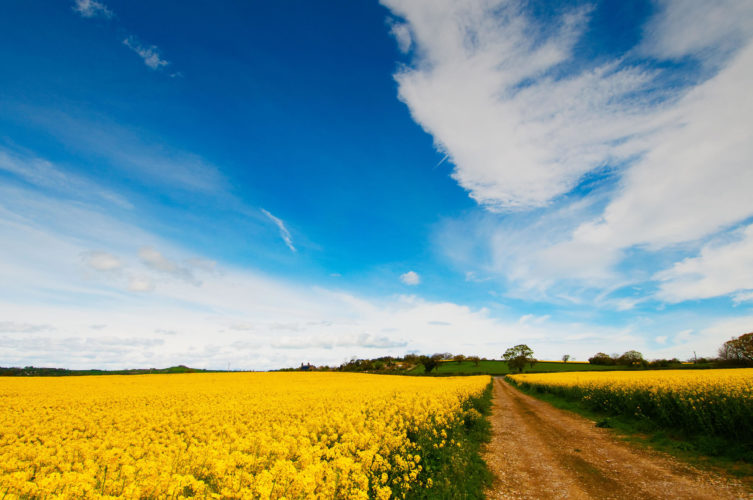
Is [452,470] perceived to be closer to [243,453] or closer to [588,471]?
[588,471]

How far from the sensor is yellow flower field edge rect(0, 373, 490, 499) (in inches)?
182

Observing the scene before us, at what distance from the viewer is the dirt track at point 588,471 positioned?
805 cm

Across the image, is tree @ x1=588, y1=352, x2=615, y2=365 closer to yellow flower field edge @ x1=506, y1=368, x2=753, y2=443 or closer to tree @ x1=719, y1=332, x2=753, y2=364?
tree @ x1=719, y1=332, x2=753, y2=364

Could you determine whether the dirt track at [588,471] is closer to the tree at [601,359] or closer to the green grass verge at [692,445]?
the green grass verge at [692,445]

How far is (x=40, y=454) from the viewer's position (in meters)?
6.90

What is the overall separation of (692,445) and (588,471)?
16.3 feet

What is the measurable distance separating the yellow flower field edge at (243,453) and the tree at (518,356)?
90775 mm

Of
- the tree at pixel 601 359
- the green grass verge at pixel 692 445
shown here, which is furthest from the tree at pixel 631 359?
the green grass verge at pixel 692 445

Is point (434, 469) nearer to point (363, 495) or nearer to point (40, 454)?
point (363, 495)

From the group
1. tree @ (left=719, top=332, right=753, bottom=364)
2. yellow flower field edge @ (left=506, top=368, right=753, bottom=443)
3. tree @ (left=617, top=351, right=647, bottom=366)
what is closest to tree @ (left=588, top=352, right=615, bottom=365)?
tree @ (left=617, top=351, right=647, bottom=366)

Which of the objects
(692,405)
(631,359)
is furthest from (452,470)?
(631,359)

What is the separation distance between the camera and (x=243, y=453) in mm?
6430

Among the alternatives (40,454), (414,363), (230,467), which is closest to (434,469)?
(230,467)

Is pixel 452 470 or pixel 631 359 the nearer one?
pixel 452 470
